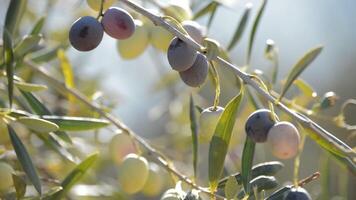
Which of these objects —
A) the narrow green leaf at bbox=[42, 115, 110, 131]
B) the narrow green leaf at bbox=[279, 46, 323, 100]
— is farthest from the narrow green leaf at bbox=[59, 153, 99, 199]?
the narrow green leaf at bbox=[279, 46, 323, 100]

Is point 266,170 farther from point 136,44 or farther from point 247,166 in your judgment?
point 136,44

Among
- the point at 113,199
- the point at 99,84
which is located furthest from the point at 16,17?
the point at 99,84

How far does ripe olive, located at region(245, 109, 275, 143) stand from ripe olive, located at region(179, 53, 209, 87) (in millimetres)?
66

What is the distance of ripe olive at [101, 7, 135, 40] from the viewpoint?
0.75 metres

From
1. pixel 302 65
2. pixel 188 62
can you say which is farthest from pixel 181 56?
pixel 302 65

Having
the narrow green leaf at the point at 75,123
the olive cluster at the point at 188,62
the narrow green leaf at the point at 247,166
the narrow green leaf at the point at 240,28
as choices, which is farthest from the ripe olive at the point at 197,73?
the narrow green leaf at the point at 240,28

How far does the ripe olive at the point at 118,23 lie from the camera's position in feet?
2.47

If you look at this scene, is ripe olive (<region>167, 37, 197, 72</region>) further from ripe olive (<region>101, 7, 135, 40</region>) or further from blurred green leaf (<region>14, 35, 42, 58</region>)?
blurred green leaf (<region>14, 35, 42, 58</region>)

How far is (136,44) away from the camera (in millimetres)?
1075

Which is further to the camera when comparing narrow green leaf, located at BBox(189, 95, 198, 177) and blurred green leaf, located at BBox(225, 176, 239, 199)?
narrow green leaf, located at BBox(189, 95, 198, 177)

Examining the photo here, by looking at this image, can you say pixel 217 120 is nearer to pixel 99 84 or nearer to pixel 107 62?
pixel 99 84

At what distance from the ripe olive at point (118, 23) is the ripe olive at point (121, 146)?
318 mm

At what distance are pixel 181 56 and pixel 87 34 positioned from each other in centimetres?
10

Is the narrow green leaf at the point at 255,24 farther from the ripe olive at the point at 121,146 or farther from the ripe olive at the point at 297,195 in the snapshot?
the ripe olive at the point at 297,195
